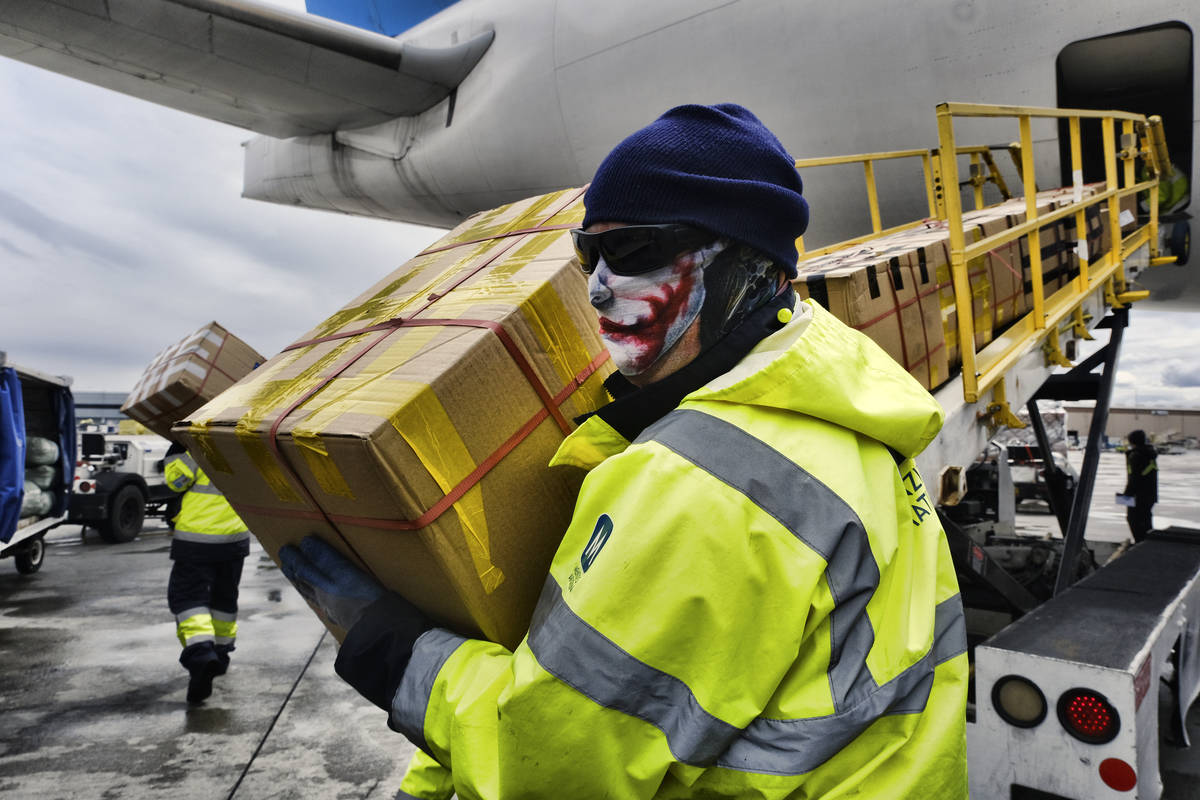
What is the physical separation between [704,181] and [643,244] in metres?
0.14

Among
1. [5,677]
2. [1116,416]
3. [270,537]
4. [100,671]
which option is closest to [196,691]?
[100,671]

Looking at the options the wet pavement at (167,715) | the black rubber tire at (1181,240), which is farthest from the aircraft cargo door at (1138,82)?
the wet pavement at (167,715)

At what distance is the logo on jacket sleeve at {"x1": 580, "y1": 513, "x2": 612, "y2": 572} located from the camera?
1033mm

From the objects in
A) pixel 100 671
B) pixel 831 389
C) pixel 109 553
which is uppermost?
pixel 831 389

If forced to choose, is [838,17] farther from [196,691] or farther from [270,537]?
[196,691]

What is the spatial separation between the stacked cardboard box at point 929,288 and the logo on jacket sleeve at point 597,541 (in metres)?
1.52

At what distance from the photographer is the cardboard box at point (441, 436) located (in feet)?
4.35

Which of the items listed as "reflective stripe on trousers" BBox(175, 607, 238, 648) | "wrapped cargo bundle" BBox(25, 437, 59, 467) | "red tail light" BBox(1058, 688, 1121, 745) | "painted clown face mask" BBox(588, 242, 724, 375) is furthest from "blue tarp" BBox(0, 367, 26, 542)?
"red tail light" BBox(1058, 688, 1121, 745)

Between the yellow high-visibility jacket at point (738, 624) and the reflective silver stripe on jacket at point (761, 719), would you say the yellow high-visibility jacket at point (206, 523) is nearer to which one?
the yellow high-visibility jacket at point (738, 624)

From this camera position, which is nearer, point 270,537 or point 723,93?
point 270,537

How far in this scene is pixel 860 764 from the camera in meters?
1.10

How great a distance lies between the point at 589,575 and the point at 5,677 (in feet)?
19.7

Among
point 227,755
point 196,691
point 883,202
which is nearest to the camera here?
point 227,755

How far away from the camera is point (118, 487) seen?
1146cm
